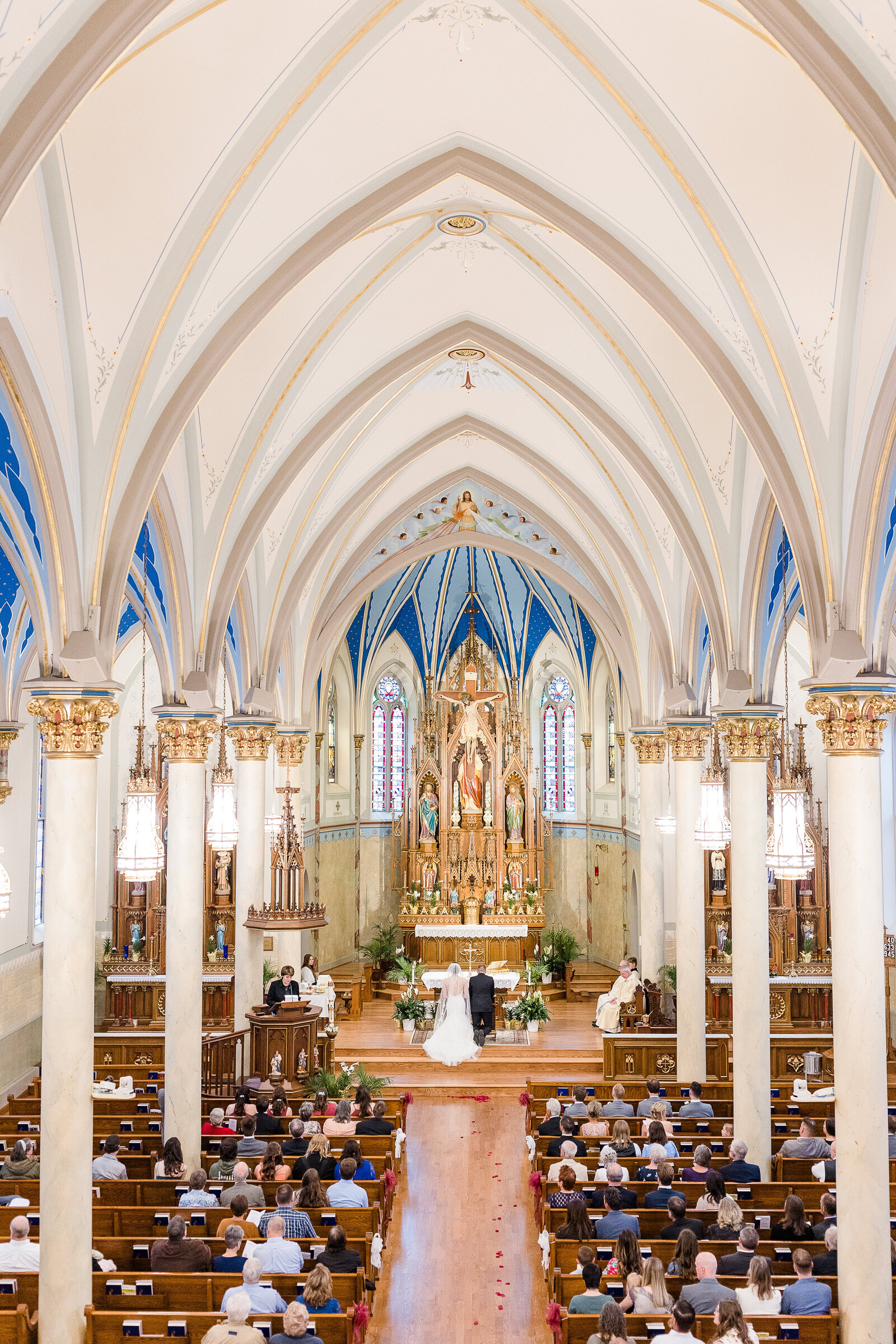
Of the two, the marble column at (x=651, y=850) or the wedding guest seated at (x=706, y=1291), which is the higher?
the marble column at (x=651, y=850)

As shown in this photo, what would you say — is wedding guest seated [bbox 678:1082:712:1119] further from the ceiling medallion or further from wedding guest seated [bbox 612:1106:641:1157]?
the ceiling medallion

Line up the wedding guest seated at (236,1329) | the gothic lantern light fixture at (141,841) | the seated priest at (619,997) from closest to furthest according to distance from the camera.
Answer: the wedding guest seated at (236,1329) < the gothic lantern light fixture at (141,841) < the seated priest at (619,997)

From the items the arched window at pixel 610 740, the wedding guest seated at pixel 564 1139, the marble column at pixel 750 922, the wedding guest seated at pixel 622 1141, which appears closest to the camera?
the wedding guest seated at pixel 622 1141

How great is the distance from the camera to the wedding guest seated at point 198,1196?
10.7 metres

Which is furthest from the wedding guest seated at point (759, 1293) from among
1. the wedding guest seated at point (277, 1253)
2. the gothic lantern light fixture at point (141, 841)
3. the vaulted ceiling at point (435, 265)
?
the gothic lantern light fixture at point (141, 841)

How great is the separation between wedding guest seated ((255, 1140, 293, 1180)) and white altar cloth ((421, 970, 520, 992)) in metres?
11.0

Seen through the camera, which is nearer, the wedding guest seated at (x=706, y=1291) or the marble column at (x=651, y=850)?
the wedding guest seated at (x=706, y=1291)

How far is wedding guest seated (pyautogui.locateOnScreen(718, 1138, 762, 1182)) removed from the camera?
11.5 metres

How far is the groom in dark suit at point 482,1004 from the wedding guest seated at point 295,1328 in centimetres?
1407

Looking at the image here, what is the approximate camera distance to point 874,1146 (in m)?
9.67

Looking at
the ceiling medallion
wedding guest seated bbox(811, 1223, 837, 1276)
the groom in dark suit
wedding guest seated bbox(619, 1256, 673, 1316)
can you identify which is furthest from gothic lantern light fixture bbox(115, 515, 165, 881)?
the groom in dark suit

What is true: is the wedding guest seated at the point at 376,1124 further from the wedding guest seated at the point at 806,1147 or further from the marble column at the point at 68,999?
the marble column at the point at 68,999

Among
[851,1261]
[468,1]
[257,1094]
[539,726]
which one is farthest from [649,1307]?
[539,726]

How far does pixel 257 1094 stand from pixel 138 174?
11.2m
